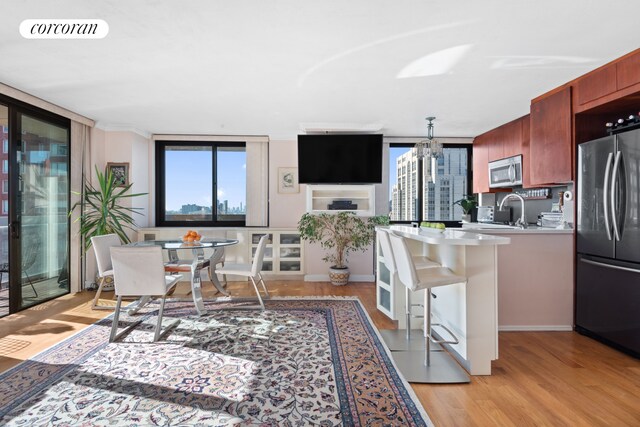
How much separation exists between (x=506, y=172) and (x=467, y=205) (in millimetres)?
1128

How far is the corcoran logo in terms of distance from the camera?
2262mm

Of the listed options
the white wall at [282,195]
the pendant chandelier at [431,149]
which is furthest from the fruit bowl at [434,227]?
the white wall at [282,195]

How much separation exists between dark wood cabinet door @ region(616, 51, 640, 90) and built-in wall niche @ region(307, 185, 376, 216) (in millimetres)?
3054

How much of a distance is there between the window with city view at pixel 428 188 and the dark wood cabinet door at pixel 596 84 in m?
2.65

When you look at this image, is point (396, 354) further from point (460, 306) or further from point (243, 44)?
point (243, 44)

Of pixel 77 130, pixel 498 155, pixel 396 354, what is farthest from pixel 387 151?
pixel 77 130

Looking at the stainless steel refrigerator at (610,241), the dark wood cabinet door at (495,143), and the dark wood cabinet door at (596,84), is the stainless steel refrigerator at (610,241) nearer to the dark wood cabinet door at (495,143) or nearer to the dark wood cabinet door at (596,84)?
the dark wood cabinet door at (596,84)

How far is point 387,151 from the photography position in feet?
18.7

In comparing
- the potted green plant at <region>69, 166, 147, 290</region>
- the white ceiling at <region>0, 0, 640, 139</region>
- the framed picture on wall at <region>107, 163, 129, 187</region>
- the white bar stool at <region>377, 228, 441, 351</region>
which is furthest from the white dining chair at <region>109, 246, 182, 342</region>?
the framed picture on wall at <region>107, 163, 129, 187</region>

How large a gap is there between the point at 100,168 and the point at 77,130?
2.01 feet

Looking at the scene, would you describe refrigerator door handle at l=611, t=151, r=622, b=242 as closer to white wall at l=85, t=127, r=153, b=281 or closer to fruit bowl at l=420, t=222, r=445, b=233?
fruit bowl at l=420, t=222, r=445, b=233

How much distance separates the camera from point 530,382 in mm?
2256

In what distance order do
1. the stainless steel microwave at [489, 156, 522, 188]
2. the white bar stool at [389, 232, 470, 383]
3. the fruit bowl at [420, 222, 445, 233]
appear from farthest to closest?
the stainless steel microwave at [489, 156, 522, 188], the fruit bowl at [420, 222, 445, 233], the white bar stool at [389, 232, 470, 383]

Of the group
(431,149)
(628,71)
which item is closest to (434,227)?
(431,149)
